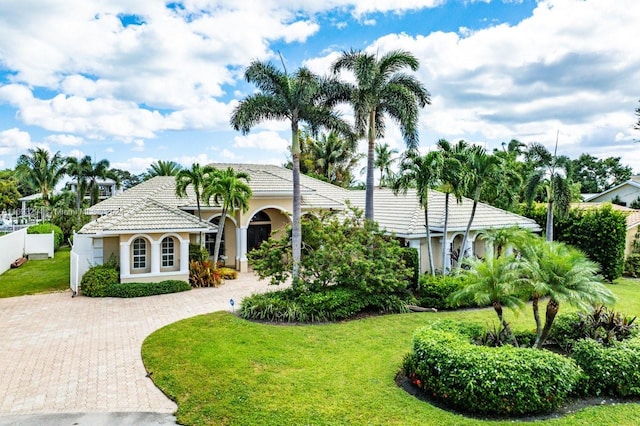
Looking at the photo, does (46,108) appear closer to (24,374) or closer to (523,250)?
(24,374)

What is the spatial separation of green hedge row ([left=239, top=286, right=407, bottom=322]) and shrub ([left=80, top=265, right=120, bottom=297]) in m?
6.94

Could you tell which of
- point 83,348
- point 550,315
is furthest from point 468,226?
point 83,348

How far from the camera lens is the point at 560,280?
9844mm

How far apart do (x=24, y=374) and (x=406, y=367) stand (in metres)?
9.25

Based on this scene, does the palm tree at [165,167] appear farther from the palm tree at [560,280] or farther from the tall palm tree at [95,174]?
the palm tree at [560,280]

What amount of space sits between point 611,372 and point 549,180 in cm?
1625

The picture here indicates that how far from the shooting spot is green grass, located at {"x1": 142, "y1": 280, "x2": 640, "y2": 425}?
826 centimetres

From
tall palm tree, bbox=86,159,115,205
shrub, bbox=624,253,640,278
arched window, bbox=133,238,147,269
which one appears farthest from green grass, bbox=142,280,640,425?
tall palm tree, bbox=86,159,115,205

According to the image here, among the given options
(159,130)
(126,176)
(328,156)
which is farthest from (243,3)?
(126,176)

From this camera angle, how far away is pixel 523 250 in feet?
35.6

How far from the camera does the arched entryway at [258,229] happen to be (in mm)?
26750

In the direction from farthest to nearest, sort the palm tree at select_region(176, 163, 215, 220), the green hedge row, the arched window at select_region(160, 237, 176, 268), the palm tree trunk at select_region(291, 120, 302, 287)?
the palm tree at select_region(176, 163, 215, 220) < the arched window at select_region(160, 237, 176, 268) < the palm tree trunk at select_region(291, 120, 302, 287) < the green hedge row

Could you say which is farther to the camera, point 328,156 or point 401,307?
point 328,156

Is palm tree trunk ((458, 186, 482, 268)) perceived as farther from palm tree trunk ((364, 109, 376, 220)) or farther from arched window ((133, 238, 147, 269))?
arched window ((133, 238, 147, 269))
